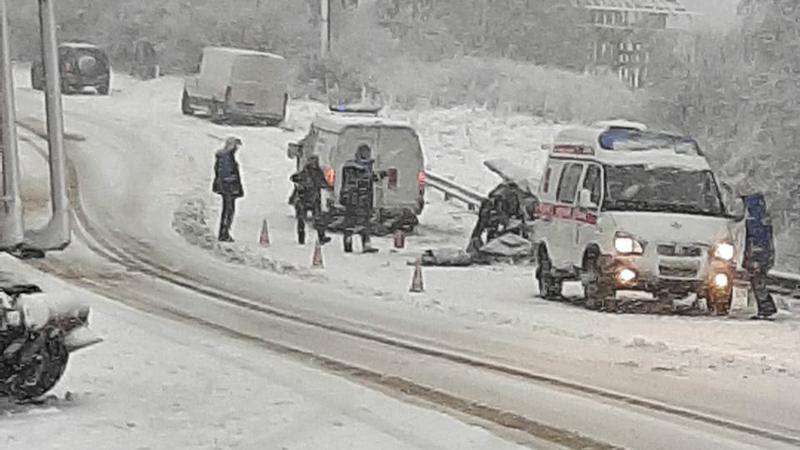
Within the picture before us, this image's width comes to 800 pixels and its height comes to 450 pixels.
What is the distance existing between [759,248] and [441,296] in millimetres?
3911

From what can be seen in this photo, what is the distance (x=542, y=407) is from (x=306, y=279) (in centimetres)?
917

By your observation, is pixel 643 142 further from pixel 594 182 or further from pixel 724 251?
pixel 724 251

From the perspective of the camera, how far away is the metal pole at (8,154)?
31.8 ft

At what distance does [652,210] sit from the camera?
58.7 feet

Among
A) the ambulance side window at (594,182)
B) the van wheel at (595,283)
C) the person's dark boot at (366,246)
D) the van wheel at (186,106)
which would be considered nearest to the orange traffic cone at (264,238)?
the person's dark boot at (366,246)

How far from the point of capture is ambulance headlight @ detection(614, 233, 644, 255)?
17.4 meters

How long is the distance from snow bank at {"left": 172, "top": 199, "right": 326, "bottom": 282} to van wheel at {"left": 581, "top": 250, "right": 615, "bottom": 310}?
3.71 metres

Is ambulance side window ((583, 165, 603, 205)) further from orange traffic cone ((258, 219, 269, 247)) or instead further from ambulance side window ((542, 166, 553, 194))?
orange traffic cone ((258, 219, 269, 247))

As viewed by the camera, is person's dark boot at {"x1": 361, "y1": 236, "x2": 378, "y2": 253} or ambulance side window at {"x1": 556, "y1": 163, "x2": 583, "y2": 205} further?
person's dark boot at {"x1": 361, "y1": 236, "x2": 378, "y2": 253}

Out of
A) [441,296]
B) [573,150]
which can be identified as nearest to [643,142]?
[573,150]

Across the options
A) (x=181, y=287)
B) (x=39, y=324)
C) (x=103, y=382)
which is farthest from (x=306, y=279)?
(x=39, y=324)

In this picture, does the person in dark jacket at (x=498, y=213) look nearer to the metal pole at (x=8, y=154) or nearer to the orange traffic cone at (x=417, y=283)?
the orange traffic cone at (x=417, y=283)

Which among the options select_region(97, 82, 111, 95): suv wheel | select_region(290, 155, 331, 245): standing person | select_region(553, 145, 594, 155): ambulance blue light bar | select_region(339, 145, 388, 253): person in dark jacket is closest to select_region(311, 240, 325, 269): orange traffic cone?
select_region(339, 145, 388, 253): person in dark jacket

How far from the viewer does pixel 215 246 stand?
2333 centimetres
